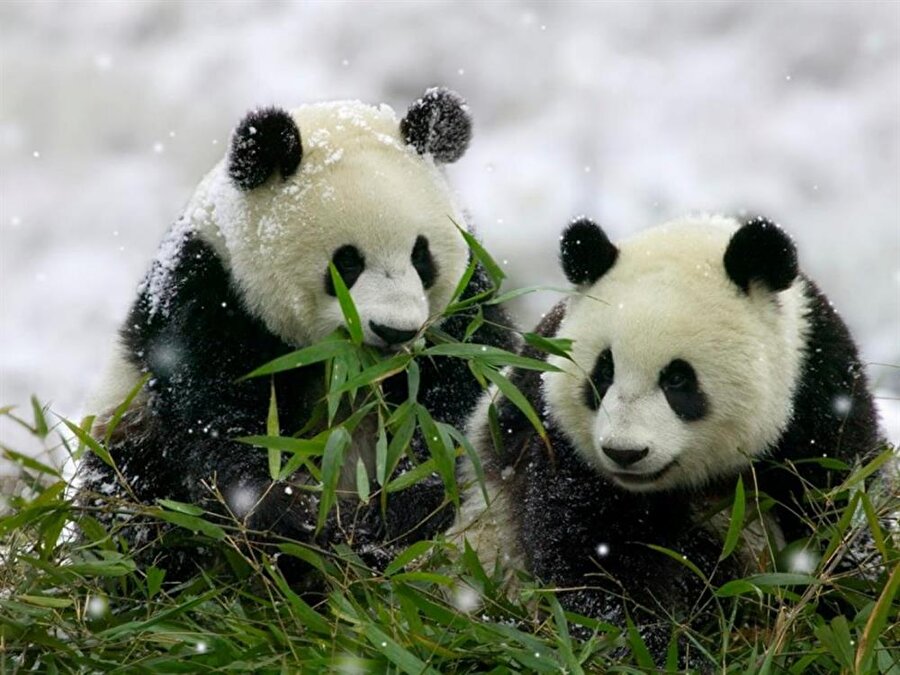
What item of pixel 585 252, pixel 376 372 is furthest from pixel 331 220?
pixel 376 372

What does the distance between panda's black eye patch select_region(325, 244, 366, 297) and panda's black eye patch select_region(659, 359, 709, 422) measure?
0.75 meters

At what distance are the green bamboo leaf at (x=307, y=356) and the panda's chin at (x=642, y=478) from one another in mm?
663

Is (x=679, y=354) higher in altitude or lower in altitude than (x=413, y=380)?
lower

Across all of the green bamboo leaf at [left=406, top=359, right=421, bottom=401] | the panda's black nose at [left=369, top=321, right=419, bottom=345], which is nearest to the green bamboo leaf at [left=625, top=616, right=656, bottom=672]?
the green bamboo leaf at [left=406, top=359, right=421, bottom=401]

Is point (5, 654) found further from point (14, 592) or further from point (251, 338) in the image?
point (251, 338)

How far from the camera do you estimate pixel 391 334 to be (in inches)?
106

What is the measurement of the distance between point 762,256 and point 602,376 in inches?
17.0

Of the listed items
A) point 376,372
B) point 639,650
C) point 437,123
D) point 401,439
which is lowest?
point 639,650

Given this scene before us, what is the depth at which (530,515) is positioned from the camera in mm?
2861

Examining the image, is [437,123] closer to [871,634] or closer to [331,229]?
[331,229]

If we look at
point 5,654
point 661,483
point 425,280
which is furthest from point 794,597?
point 5,654

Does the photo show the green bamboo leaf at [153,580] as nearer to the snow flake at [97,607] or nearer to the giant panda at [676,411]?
the snow flake at [97,607]

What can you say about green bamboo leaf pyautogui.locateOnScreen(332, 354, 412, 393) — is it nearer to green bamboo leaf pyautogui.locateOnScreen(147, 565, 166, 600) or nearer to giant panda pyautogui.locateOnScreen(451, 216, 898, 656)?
giant panda pyautogui.locateOnScreen(451, 216, 898, 656)

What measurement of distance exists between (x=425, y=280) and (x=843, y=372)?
100 centimetres
